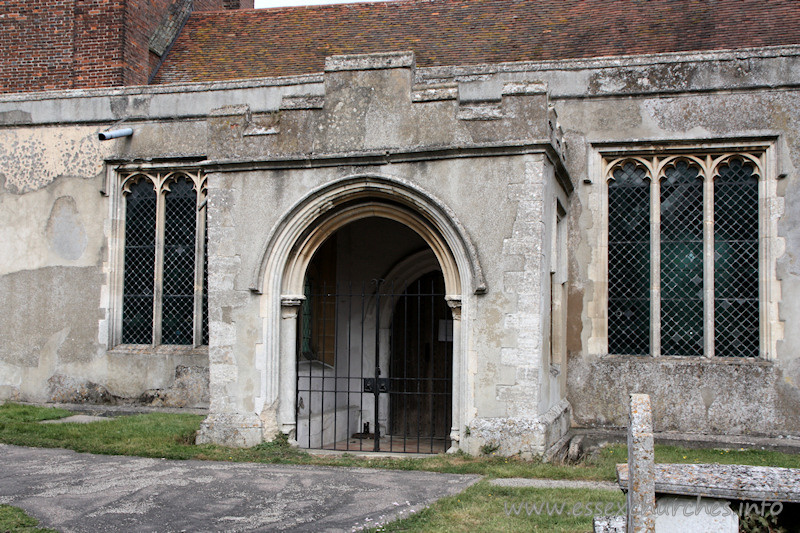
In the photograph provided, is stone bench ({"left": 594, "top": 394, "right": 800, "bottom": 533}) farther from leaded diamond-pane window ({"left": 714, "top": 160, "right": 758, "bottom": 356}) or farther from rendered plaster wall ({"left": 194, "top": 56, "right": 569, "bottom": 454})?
leaded diamond-pane window ({"left": 714, "top": 160, "right": 758, "bottom": 356})

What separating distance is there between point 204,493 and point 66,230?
6778 millimetres

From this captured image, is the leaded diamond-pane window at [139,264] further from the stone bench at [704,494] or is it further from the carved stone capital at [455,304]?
the stone bench at [704,494]

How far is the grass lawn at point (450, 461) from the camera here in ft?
18.0

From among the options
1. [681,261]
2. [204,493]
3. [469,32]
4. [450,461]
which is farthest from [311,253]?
[469,32]

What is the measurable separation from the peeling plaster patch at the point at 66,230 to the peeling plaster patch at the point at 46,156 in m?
0.44

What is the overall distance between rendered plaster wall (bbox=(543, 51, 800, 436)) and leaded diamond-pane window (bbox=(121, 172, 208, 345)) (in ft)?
17.5

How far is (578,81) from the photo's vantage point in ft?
33.5

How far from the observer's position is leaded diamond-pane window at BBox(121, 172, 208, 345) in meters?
11.4

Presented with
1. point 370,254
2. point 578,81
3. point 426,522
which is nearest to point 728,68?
point 578,81

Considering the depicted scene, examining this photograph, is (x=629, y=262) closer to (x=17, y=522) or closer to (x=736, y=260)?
(x=736, y=260)

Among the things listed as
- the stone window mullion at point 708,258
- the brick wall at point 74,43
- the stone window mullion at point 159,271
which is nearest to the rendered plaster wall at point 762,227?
the stone window mullion at point 708,258

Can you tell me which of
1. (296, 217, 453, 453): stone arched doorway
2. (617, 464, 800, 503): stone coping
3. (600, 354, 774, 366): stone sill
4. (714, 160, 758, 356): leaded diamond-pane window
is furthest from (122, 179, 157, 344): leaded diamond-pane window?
(617, 464, 800, 503): stone coping

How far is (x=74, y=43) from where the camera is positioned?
43.3 ft

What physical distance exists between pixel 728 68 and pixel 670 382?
400cm
